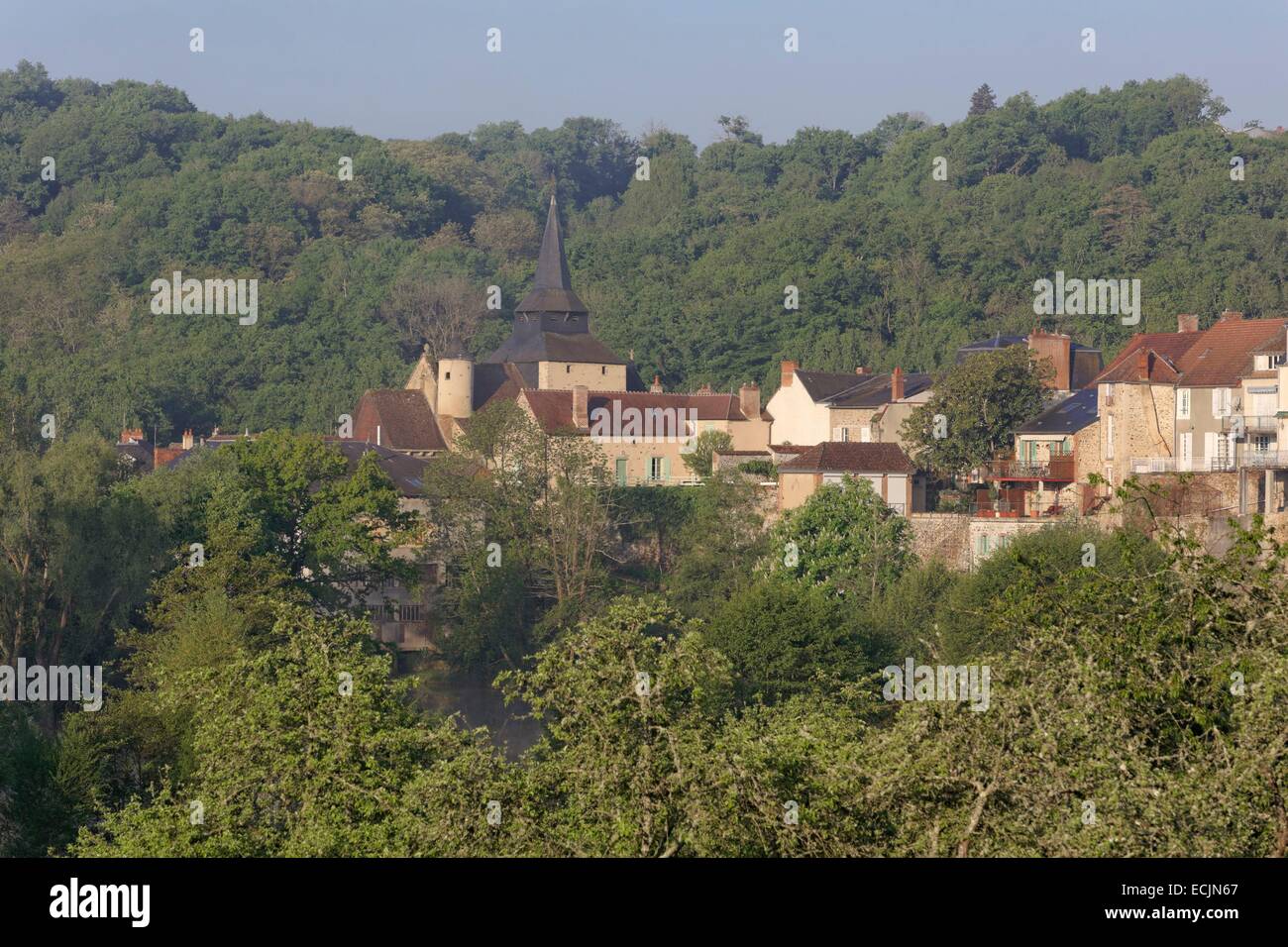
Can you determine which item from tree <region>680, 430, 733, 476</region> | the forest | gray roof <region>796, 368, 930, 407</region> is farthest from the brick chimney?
tree <region>680, 430, 733, 476</region>

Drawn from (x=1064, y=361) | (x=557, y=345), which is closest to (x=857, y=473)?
(x=1064, y=361)

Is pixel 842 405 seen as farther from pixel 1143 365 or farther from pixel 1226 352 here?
pixel 1226 352

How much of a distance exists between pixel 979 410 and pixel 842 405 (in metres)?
8.01

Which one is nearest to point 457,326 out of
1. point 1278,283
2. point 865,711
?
→ point 1278,283

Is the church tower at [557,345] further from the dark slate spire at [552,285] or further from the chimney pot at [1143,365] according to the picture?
the chimney pot at [1143,365]

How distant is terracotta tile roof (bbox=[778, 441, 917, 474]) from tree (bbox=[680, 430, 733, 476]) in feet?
14.6

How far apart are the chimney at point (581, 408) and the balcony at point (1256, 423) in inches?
802

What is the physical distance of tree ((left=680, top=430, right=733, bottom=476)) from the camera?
5394cm

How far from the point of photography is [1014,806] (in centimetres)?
1552

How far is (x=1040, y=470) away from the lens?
44594 mm

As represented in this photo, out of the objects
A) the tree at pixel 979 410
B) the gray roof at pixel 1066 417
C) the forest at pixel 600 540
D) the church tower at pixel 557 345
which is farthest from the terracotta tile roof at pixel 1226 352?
the church tower at pixel 557 345

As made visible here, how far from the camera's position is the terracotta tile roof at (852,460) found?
155 feet
